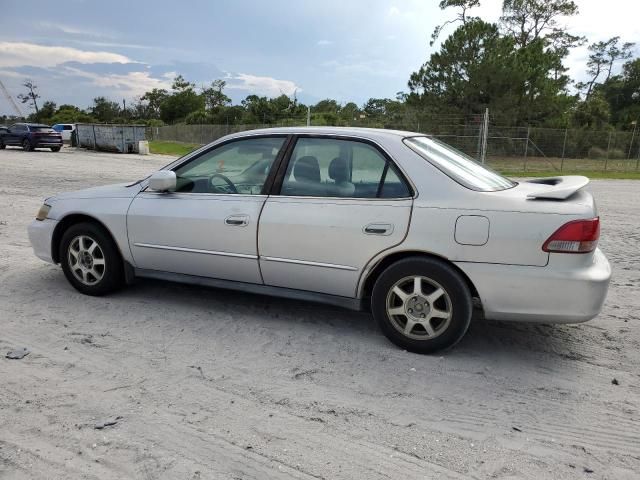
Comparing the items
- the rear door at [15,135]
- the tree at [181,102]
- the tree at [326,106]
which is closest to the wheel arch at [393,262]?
the rear door at [15,135]

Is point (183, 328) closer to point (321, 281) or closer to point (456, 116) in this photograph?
point (321, 281)

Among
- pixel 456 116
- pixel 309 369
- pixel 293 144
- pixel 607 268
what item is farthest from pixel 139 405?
pixel 456 116

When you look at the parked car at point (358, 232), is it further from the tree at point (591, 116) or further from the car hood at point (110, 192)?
the tree at point (591, 116)

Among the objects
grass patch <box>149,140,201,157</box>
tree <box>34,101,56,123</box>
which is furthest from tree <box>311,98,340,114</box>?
tree <box>34,101,56,123</box>

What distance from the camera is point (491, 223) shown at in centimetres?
339

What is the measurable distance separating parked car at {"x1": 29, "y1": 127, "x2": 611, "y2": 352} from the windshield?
0.7 inches

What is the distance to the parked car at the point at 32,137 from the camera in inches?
1139

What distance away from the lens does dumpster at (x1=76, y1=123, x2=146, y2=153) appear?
30.3 m

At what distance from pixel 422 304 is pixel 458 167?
43.3 inches

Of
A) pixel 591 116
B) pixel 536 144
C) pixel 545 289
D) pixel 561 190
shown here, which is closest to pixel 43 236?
pixel 545 289

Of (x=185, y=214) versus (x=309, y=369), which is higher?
(x=185, y=214)

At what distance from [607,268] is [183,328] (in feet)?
10.5

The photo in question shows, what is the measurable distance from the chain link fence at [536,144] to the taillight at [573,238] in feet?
69.4

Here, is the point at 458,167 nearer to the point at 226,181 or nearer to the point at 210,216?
the point at 226,181
